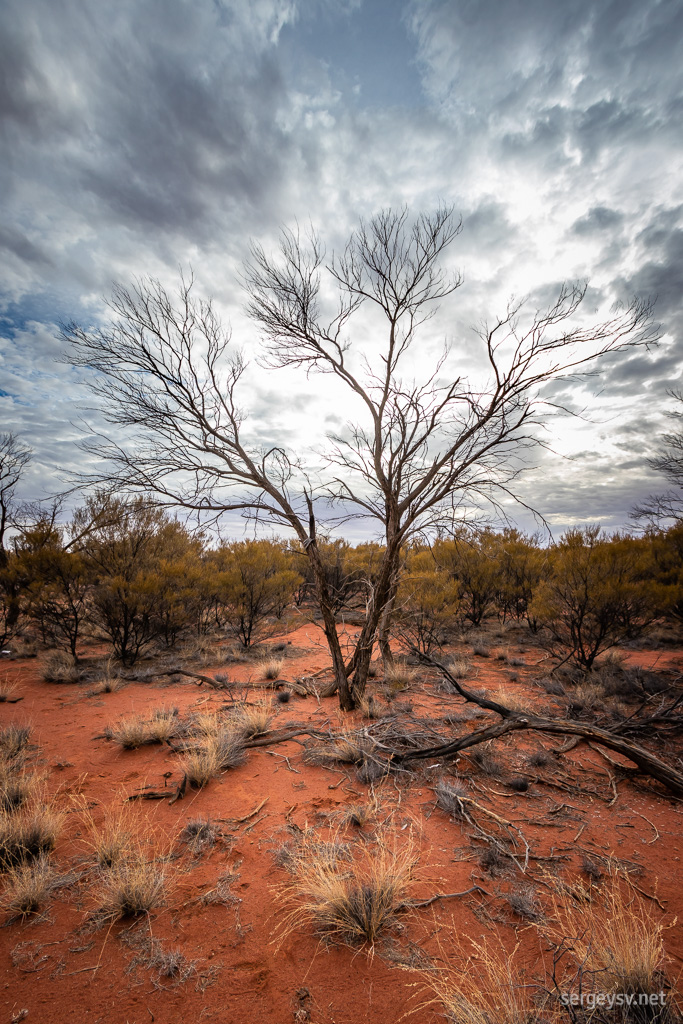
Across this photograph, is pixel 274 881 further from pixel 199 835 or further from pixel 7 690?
pixel 7 690

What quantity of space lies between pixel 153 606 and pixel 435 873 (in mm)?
8878

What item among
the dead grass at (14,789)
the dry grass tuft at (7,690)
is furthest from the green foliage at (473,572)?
the dry grass tuft at (7,690)

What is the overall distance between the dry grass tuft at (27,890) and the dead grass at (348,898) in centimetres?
160

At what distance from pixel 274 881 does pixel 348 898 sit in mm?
775

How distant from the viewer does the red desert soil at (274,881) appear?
2.04 m

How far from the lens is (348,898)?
95.6 inches

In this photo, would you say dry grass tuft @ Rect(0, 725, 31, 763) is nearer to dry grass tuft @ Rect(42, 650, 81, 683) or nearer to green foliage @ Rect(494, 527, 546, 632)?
dry grass tuft @ Rect(42, 650, 81, 683)

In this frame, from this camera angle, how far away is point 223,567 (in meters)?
13.8

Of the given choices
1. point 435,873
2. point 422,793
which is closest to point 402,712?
point 422,793

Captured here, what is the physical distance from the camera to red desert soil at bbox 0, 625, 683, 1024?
2.04 m

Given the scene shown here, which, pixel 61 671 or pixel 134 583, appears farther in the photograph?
pixel 134 583

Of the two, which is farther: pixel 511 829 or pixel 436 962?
pixel 511 829

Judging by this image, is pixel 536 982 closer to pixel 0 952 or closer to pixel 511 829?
pixel 511 829

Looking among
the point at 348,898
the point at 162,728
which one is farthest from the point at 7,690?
the point at 348,898
